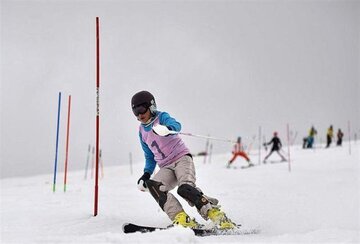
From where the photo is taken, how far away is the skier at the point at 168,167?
14.1 ft

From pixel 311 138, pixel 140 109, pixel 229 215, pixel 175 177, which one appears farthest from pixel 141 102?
pixel 311 138

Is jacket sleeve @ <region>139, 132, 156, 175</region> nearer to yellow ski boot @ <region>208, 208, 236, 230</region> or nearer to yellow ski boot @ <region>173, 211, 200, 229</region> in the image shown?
yellow ski boot @ <region>173, 211, 200, 229</region>

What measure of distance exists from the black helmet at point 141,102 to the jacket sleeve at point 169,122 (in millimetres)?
168

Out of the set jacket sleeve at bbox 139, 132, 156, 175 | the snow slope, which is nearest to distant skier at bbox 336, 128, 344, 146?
the snow slope

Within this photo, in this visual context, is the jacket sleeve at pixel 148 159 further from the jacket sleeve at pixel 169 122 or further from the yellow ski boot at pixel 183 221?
the yellow ski boot at pixel 183 221

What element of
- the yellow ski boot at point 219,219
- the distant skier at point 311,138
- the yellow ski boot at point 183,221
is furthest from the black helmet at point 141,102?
the distant skier at point 311,138

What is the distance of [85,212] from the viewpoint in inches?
235

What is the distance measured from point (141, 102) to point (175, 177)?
103 centimetres

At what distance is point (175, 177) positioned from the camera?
4891mm

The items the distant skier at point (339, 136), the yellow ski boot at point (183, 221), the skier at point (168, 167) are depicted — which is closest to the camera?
the yellow ski boot at point (183, 221)

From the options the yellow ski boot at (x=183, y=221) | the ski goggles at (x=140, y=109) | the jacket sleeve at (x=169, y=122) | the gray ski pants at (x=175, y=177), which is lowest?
the yellow ski boot at (x=183, y=221)

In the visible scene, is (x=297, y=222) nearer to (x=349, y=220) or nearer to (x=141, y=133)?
(x=349, y=220)

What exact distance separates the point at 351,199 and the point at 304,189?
1.94 meters

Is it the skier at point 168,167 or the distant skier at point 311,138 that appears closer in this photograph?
the skier at point 168,167
